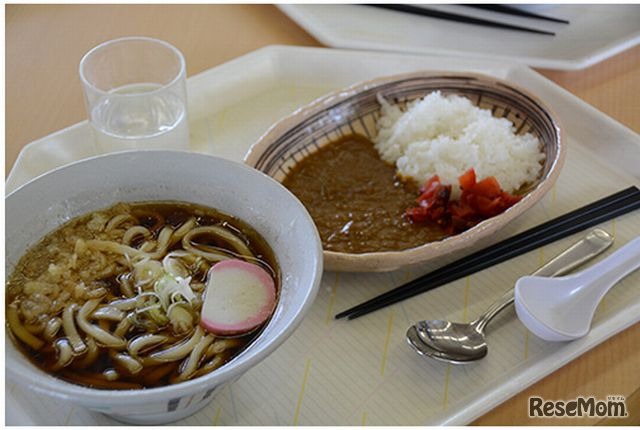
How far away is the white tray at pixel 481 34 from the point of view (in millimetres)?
2002

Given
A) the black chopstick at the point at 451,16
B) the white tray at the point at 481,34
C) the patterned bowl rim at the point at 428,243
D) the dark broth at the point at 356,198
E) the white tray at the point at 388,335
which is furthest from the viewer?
the black chopstick at the point at 451,16

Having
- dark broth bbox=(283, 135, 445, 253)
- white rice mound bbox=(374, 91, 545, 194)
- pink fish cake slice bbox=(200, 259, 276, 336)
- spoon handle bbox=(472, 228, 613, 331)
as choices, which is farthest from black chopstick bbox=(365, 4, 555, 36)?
pink fish cake slice bbox=(200, 259, 276, 336)

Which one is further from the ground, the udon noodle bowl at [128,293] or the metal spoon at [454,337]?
the udon noodle bowl at [128,293]

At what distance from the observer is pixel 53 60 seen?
199 centimetres

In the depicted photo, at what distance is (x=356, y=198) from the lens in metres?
1.57

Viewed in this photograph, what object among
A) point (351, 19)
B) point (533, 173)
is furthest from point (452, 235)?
point (351, 19)

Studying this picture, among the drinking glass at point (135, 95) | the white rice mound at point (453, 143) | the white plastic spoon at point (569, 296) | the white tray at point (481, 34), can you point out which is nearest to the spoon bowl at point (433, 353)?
the white plastic spoon at point (569, 296)

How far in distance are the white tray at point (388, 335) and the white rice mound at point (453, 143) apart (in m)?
0.10

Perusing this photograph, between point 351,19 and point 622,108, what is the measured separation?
30.6 inches

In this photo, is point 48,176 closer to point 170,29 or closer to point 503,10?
point 170,29

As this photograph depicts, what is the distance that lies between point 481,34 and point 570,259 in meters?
0.90

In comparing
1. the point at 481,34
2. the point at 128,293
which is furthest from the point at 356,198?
the point at 481,34

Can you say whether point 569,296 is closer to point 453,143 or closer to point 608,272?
point 608,272

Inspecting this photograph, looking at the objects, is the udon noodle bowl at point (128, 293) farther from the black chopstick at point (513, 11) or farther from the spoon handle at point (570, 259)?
the black chopstick at point (513, 11)
